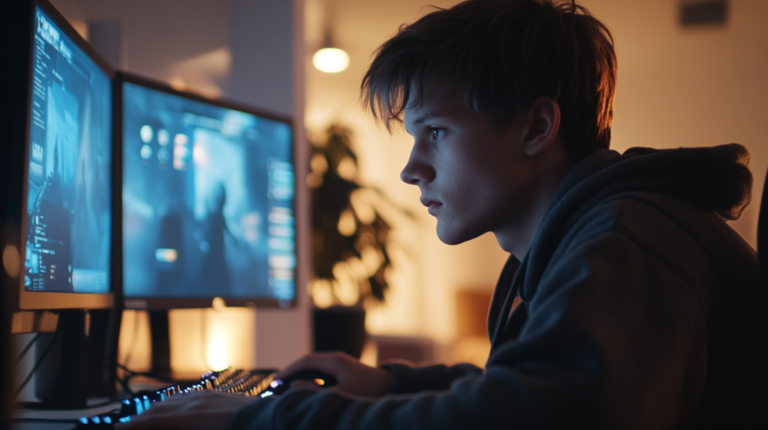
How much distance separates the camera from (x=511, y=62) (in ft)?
2.67

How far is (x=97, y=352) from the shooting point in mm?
994

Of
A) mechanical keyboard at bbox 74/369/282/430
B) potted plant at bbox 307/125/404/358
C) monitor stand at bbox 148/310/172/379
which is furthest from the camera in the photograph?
potted plant at bbox 307/125/404/358

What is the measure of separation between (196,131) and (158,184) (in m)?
0.15

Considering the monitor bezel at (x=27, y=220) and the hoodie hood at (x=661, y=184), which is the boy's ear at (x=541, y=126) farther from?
the monitor bezel at (x=27, y=220)

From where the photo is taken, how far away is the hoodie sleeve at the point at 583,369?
1.35ft

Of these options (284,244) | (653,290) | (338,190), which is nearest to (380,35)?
(338,190)

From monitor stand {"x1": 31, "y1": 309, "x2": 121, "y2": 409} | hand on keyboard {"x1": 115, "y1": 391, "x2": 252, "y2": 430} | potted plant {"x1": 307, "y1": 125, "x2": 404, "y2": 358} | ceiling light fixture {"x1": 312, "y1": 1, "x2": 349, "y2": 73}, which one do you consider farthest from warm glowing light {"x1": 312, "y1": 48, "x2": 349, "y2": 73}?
hand on keyboard {"x1": 115, "y1": 391, "x2": 252, "y2": 430}

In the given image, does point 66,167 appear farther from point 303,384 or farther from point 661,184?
point 661,184

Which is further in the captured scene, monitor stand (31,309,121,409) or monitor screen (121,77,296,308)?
monitor screen (121,77,296,308)

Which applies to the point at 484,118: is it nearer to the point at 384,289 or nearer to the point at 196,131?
the point at 196,131

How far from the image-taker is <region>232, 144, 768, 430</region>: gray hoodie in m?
0.42

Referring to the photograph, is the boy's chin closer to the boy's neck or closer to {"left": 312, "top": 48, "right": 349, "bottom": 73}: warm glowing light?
the boy's neck

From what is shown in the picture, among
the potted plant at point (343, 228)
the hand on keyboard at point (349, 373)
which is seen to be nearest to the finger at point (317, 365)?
the hand on keyboard at point (349, 373)

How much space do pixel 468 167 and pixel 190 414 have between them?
48cm
